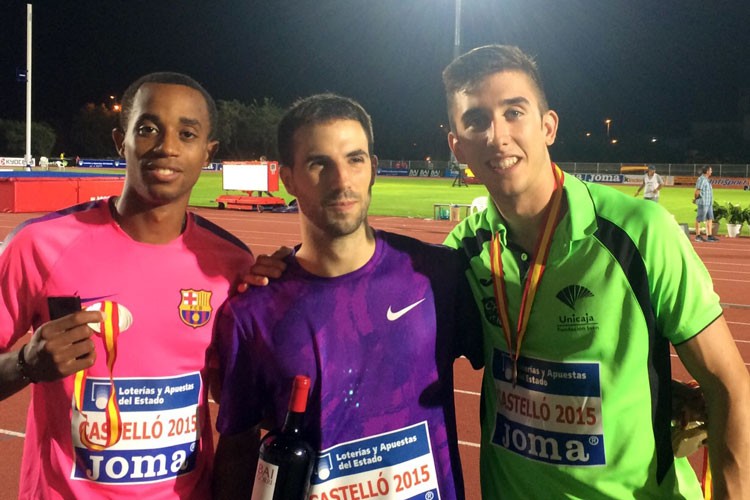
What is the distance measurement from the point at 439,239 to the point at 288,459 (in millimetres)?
14382

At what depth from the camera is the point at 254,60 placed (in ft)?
294

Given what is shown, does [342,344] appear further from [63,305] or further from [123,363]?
[63,305]

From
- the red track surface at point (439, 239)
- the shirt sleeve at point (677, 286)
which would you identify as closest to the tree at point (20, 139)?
the red track surface at point (439, 239)

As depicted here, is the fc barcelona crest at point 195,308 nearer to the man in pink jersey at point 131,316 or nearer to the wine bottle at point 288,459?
the man in pink jersey at point 131,316

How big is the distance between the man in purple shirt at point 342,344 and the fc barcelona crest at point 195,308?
7 centimetres

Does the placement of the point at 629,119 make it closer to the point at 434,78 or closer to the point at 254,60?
the point at 434,78

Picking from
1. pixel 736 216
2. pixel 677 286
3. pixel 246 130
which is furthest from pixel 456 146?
pixel 246 130

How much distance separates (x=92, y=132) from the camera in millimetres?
77250

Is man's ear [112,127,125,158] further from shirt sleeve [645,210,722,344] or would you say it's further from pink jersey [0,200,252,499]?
shirt sleeve [645,210,722,344]

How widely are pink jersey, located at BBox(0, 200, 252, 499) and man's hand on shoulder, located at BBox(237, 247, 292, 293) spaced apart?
11cm

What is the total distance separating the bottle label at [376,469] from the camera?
2104 mm

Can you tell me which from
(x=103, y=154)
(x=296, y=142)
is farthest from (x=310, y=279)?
(x=103, y=154)

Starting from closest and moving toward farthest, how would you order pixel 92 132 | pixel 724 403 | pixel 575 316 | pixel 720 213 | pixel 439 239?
pixel 724 403
pixel 575 316
pixel 439 239
pixel 720 213
pixel 92 132

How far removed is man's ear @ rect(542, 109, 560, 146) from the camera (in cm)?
247
